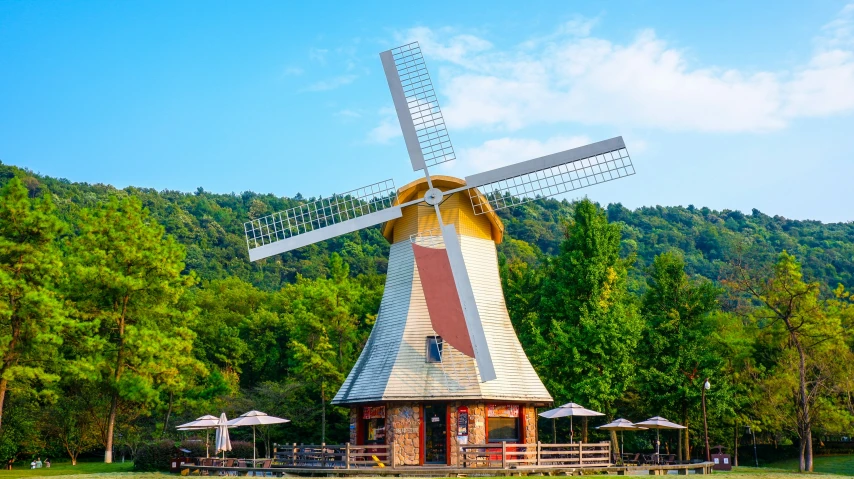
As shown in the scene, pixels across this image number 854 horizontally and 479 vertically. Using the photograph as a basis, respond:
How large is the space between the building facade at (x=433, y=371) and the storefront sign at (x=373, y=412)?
31 millimetres

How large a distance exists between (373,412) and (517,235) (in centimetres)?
5873

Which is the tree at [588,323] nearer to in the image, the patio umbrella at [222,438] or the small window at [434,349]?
the small window at [434,349]

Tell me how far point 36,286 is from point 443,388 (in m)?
15.3

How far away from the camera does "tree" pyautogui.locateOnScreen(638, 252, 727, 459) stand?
34781mm

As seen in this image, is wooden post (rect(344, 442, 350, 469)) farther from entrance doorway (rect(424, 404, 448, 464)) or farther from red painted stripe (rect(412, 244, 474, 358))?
red painted stripe (rect(412, 244, 474, 358))

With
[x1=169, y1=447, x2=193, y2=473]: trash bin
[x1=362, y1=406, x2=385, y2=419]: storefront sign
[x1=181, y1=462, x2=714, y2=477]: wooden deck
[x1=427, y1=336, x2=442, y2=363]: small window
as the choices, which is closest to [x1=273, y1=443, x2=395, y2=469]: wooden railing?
[x1=181, y1=462, x2=714, y2=477]: wooden deck

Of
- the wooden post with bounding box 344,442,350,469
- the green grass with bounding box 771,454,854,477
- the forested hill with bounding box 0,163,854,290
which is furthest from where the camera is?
the forested hill with bounding box 0,163,854,290

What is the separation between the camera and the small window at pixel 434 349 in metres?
26.0

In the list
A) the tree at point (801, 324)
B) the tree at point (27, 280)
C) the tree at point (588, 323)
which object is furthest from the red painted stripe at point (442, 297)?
the tree at point (27, 280)

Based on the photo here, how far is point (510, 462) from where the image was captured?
2441 cm

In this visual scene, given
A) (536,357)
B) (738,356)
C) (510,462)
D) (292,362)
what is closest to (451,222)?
(510,462)

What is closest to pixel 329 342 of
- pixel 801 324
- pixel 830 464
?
pixel 801 324

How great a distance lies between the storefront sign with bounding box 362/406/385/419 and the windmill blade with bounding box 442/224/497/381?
3.99 meters

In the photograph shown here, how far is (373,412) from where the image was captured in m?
27.1
